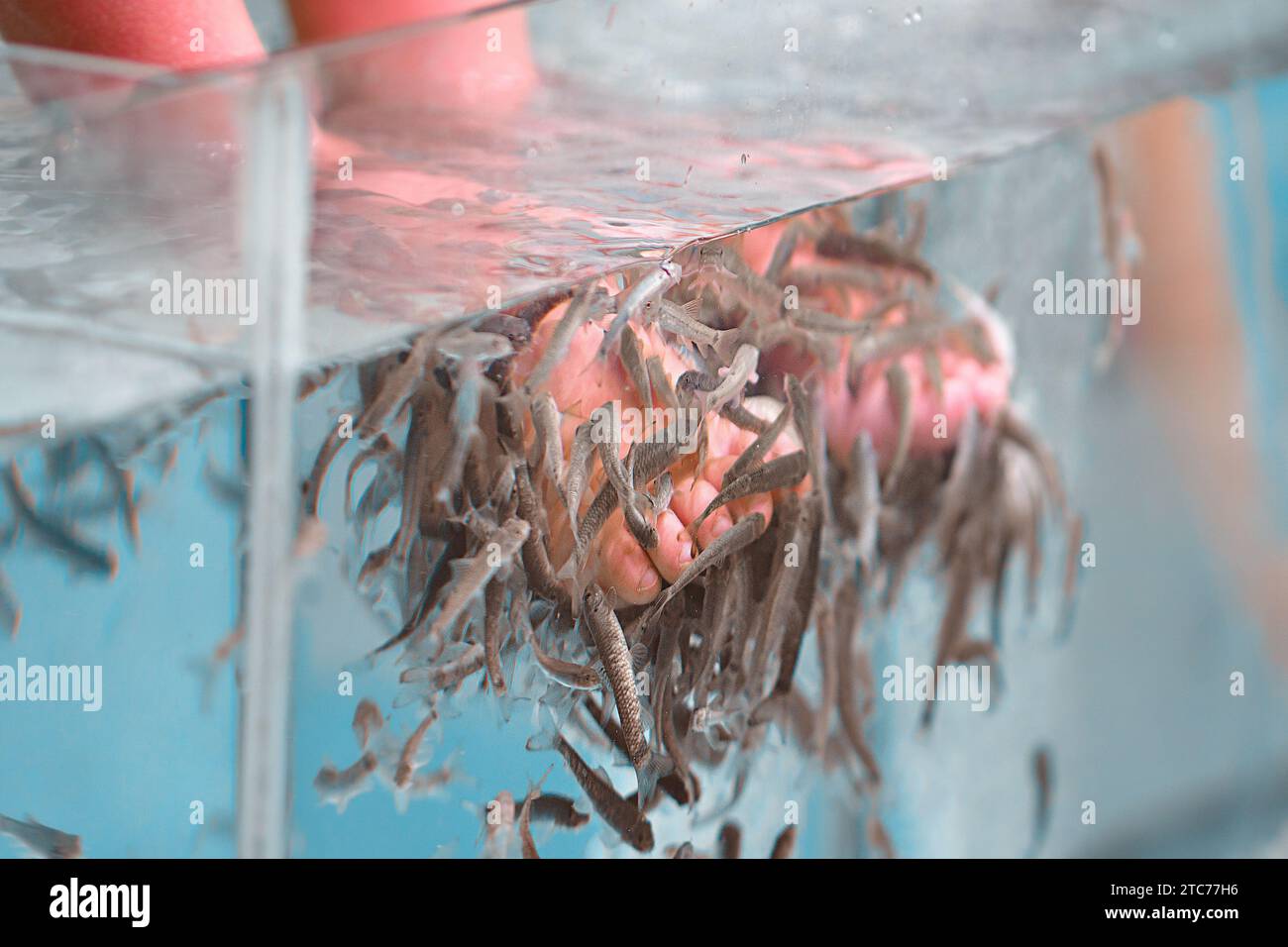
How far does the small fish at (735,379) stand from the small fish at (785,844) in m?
0.11

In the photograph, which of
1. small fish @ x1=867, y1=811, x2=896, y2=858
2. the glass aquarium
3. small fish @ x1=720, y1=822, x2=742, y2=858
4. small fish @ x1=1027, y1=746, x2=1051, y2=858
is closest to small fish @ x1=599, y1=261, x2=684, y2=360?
the glass aquarium

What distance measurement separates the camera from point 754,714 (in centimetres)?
23

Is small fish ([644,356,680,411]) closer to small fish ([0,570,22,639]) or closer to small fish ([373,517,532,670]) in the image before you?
small fish ([373,517,532,670])

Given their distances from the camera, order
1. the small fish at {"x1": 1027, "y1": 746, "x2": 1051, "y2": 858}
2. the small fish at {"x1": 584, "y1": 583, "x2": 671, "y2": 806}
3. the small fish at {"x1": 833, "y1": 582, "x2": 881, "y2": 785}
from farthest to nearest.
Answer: the small fish at {"x1": 1027, "y1": 746, "x2": 1051, "y2": 858} < the small fish at {"x1": 833, "y1": 582, "x2": 881, "y2": 785} < the small fish at {"x1": 584, "y1": 583, "x2": 671, "y2": 806}

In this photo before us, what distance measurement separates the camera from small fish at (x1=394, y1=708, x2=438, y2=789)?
0.22m

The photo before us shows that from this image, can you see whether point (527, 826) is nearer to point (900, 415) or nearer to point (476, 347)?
point (476, 347)

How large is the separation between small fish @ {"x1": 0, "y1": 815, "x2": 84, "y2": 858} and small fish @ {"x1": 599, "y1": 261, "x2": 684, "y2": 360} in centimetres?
15

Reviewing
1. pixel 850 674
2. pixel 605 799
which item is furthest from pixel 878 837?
pixel 605 799

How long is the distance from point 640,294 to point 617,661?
71 mm

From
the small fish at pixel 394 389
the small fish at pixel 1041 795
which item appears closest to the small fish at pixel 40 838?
the small fish at pixel 394 389

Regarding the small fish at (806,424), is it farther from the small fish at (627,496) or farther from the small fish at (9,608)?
the small fish at (9,608)

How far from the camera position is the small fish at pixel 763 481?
0.72ft

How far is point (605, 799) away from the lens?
213mm

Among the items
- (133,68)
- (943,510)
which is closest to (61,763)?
(133,68)
